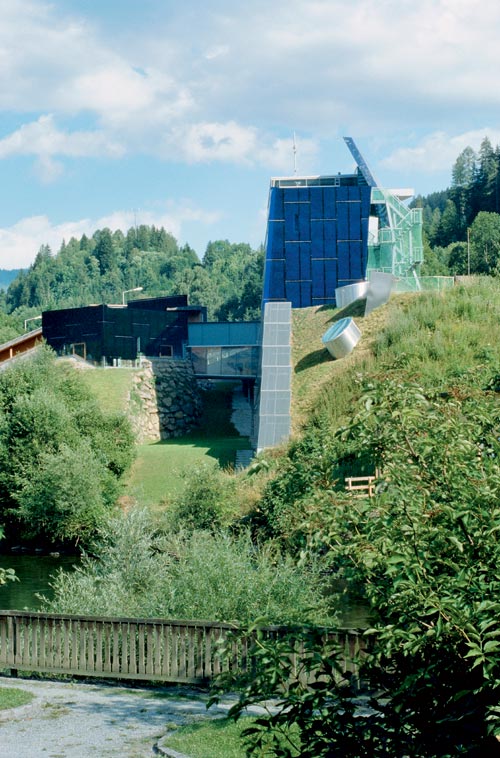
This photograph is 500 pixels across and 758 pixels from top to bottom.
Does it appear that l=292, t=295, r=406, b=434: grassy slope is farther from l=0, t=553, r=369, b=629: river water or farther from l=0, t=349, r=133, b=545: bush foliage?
l=0, t=553, r=369, b=629: river water

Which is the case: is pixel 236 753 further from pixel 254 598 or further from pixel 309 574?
pixel 309 574

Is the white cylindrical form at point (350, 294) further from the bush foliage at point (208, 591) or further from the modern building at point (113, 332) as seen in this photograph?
the bush foliage at point (208, 591)

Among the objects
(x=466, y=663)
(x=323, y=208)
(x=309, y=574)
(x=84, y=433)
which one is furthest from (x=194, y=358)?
(x=466, y=663)

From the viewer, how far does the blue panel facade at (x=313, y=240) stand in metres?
55.6

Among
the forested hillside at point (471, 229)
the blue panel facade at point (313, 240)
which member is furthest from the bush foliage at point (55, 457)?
the forested hillside at point (471, 229)

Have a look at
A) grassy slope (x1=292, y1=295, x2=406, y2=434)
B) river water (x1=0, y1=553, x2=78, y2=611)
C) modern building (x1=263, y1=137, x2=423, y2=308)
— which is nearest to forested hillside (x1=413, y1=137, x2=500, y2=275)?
modern building (x1=263, y1=137, x2=423, y2=308)

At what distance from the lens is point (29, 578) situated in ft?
94.8

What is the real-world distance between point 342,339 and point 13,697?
32.1 metres

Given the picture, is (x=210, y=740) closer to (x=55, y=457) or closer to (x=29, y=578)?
(x=29, y=578)

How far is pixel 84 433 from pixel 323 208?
23.1 metres

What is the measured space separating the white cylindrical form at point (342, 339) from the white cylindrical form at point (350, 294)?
4688mm

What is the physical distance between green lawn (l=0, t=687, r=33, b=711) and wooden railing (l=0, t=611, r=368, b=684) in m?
1.11

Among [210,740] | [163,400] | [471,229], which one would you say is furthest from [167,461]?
[471,229]

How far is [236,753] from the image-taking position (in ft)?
30.6
